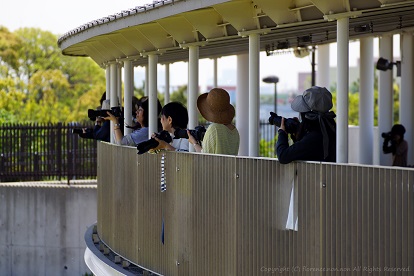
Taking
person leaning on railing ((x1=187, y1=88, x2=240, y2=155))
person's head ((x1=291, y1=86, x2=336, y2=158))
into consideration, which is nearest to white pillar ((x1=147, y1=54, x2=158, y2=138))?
person leaning on railing ((x1=187, y1=88, x2=240, y2=155))

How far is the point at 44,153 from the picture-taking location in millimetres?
33531

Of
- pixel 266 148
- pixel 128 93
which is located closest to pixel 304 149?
pixel 128 93

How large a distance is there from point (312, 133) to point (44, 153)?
23.6 m

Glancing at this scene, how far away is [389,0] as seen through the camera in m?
10.7

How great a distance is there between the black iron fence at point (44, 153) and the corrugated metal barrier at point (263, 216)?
677 inches

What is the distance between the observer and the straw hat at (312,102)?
10.6 m

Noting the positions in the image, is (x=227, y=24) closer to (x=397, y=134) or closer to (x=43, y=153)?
(x=397, y=134)

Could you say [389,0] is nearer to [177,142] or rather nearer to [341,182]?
[341,182]

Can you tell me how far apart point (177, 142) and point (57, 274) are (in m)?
17.6

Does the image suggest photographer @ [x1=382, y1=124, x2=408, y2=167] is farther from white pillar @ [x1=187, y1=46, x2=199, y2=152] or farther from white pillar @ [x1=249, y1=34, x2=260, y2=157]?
white pillar @ [x1=249, y1=34, x2=260, y2=157]

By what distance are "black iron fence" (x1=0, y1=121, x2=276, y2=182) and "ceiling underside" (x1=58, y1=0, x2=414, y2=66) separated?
1176 centimetres

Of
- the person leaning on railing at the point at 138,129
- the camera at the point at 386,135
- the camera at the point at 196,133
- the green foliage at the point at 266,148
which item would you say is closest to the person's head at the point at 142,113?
the person leaning on railing at the point at 138,129

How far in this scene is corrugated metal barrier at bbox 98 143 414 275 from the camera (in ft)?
29.9

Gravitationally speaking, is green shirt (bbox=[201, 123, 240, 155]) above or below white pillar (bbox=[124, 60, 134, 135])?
below
